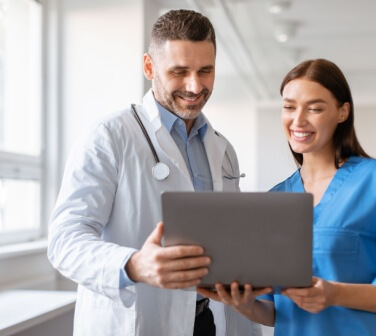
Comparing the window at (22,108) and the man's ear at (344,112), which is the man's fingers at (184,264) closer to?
the man's ear at (344,112)

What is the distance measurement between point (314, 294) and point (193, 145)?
2.19ft

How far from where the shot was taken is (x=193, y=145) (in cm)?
164

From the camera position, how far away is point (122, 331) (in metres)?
1.38

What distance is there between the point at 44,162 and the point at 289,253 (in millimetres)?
2202

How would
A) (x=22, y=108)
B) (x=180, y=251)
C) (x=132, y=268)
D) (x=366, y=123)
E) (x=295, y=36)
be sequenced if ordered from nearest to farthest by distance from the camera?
(x=180, y=251)
(x=132, y=268)
(x=22, y=108)
(x=295, y=36)
(x=366, y=123)

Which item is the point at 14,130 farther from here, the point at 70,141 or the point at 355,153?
the point at 355,153

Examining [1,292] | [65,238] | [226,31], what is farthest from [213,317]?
[226,31]

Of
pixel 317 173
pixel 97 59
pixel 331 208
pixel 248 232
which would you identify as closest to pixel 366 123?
pixel 97 59

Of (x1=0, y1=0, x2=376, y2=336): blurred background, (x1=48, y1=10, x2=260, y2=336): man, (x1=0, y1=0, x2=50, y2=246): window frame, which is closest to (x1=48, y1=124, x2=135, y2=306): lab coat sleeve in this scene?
(x1=48, y1=10, x2=260, y2=336): man

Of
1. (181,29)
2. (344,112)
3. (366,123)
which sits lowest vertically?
(344,112)

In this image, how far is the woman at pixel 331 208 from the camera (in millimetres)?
1257

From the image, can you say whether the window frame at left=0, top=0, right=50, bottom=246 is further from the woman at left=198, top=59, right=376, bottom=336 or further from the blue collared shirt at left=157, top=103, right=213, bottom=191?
the woman at left=198, top=59, right=376, bottom=336

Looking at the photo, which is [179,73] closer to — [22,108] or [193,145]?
[193,145]

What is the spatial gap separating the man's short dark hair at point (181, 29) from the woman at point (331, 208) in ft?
0.84
